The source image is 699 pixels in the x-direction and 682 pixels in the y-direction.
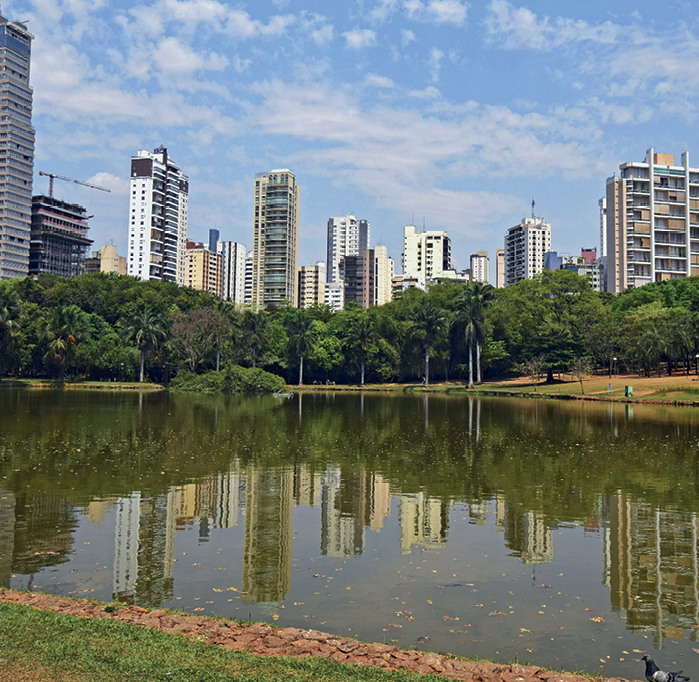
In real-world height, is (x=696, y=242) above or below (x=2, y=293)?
above

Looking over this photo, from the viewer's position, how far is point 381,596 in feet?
33.0

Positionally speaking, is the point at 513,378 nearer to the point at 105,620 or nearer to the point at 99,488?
the point at 99,488

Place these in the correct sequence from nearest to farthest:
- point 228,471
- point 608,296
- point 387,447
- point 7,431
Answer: point 228,471 → point 387,447 → point 7,431 → point 608,296

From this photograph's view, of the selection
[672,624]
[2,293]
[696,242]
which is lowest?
[672,624]

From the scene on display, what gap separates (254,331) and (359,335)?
16.8 metres

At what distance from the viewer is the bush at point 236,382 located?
8344cm

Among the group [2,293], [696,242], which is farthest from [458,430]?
[696,242]

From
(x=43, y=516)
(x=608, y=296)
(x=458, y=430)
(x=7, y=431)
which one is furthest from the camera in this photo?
(x=608, y=296)

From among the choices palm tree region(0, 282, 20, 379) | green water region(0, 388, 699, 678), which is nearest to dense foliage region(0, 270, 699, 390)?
palm tree region(0, 282, 20, 379)

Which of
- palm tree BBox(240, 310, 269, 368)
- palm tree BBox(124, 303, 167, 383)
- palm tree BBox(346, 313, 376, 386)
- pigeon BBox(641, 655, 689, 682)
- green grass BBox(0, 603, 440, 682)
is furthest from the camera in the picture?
palm tree BBox(346, 313, 376, 386)

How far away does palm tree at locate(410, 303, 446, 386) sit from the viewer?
97.3m

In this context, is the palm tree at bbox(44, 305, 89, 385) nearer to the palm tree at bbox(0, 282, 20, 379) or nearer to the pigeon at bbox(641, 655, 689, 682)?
the palm tree at bbox(0, 282, 20, 379)

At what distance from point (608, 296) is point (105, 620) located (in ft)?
413

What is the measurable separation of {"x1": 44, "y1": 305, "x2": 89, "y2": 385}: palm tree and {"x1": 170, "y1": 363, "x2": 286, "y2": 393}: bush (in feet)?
61.1
